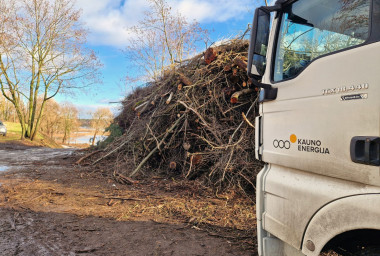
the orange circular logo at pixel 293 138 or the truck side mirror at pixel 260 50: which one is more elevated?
the truck side mirror at pixel 260 50

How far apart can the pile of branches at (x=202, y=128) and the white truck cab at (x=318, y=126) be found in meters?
2.97

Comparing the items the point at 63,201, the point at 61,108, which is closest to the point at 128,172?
the point at 63,201

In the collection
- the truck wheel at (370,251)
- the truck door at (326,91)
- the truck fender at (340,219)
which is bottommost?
the truck wheel at (370,251)

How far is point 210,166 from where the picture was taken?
6055 millimetres

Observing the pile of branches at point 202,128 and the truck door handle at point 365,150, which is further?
the pile of branches at point 202,128

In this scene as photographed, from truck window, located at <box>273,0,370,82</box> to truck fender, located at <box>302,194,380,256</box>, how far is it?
1.06 m

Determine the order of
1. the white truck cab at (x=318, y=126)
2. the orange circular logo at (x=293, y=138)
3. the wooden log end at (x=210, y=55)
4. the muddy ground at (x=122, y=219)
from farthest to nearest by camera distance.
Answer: the wooden log end at (x=210, y=55), the muddy ground at (x=122, y=219), the orange circular logo at (x=293, y=138), the white truck cab at (x=318, y=126)

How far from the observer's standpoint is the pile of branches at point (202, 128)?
17.9ft

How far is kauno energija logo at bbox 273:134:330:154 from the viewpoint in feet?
5.96

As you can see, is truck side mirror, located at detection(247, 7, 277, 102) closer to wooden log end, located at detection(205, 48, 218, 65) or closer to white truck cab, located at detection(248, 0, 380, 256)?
white truck cab, located at detection(248, 0, 380, 256)

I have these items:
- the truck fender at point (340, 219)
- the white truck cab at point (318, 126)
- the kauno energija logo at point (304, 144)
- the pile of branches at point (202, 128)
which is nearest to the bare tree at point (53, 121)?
the pile of branches at point (202, 128)

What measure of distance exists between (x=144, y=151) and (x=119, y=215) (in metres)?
3.36

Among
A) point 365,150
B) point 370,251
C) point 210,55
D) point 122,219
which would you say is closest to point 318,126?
point 365,150

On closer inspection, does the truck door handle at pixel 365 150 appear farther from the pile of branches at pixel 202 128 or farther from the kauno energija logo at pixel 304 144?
the pile of branches at pixel 202 128
